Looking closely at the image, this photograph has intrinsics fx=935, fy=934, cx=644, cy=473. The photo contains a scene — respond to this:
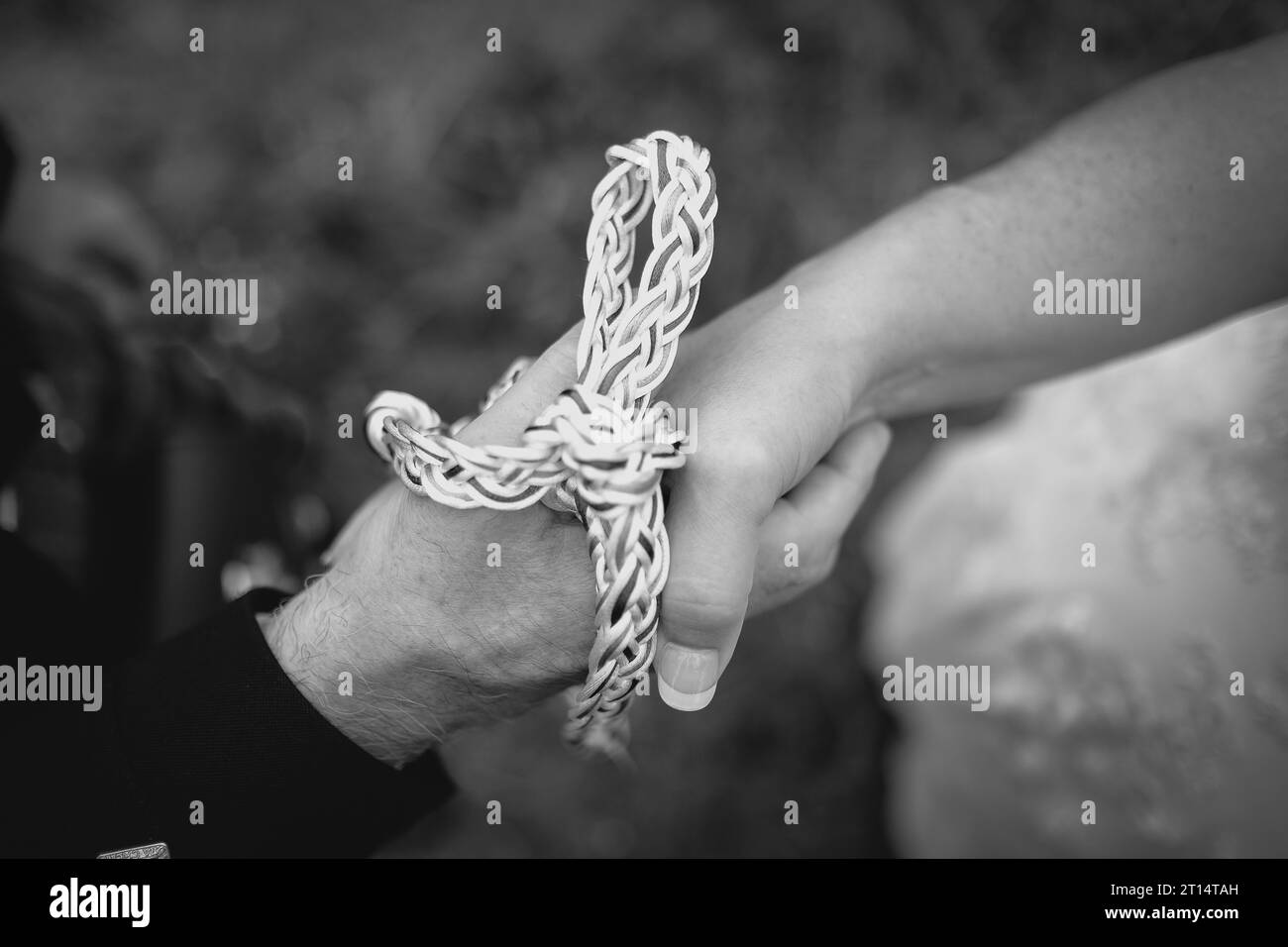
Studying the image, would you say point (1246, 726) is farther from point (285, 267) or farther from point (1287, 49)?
point (285, 267)

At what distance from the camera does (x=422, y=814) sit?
2.58ft

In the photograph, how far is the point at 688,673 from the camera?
646 mm

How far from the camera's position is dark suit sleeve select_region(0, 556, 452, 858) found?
68cm

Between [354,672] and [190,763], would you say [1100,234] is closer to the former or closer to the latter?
[354,672]

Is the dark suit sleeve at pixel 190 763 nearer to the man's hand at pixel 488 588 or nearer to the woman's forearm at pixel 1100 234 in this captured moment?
the man's hand at pixel 488 588

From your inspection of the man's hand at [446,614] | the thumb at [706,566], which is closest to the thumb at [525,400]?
the man's hand at [446,614]

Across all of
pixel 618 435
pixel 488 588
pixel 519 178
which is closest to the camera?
pixel 618 435

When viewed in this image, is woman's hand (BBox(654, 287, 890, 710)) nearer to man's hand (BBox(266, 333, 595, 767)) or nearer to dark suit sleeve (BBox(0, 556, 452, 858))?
man's hand (BBox(266, 333, 595, 767))

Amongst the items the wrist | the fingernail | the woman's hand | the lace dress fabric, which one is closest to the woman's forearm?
the woman's hand

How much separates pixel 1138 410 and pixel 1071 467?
0.33 ft

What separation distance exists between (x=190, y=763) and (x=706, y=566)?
417mm

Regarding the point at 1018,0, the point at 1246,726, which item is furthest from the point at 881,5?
the point at 1246,726

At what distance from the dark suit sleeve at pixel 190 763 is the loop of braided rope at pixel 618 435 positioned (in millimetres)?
205

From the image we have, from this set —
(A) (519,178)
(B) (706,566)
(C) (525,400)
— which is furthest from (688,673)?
(A) (519,178)
